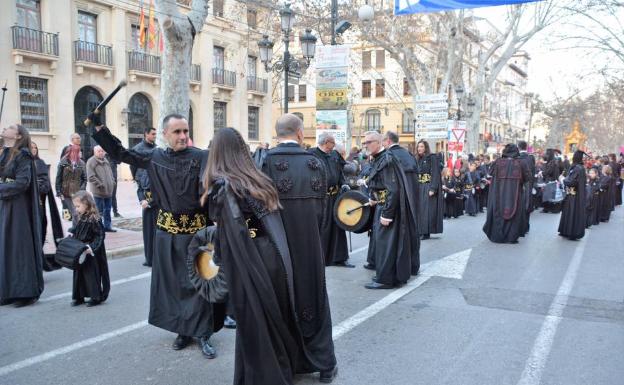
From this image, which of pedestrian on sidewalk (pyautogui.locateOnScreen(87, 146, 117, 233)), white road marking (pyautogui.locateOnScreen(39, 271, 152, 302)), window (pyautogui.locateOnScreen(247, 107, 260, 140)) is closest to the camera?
white road marking (pyautogui.locateOnScreen(39, 271, 152, 302))

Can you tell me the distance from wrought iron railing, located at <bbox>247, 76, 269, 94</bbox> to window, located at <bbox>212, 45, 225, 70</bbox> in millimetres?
2400

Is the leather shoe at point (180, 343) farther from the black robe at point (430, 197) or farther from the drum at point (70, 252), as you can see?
the black robe at point (430, 197)

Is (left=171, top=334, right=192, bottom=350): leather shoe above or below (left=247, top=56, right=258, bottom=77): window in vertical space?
below

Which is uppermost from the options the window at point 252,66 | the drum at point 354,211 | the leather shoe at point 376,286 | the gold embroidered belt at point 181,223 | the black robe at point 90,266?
the window at point 252,66

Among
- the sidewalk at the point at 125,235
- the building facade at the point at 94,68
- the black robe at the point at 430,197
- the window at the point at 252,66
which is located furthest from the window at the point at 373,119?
the black robe at the point at 430,197

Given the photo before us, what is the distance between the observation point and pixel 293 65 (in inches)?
Result: 621

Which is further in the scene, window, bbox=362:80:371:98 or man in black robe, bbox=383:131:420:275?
window, bbox=362:80:371:98

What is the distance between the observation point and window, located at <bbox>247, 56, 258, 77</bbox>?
36.1m

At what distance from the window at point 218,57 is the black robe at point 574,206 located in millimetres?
25664

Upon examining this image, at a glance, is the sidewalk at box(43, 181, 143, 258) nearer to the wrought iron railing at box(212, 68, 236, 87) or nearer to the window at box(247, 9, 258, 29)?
the window at box(247, 9, 258, 29)

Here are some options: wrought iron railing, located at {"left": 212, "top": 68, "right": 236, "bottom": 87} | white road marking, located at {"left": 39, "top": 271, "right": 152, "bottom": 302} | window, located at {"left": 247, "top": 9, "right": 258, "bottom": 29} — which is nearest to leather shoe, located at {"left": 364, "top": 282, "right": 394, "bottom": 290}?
white road marking, located at {"left": 39, "top": 271, "right": 152, "bottom": 302}

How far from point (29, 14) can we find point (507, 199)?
859 inches

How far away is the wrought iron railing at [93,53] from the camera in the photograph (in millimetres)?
24812

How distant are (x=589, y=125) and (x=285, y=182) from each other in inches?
2824
